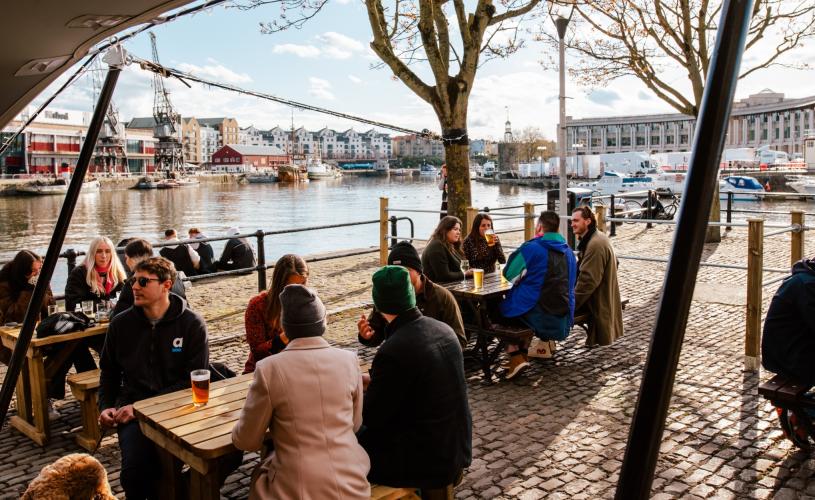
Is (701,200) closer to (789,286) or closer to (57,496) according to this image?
(57,496)

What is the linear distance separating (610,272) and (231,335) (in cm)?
402

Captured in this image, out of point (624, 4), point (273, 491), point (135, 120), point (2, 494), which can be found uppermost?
point (135, 120)

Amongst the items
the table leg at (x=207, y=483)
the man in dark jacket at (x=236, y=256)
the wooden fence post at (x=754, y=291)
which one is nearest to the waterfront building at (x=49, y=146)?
the man in dark jacket at (x=236, y=256)

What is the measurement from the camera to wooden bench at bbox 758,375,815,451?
13.7ft

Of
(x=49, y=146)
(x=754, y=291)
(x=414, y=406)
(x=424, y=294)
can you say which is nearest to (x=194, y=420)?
(x=414, y=406)

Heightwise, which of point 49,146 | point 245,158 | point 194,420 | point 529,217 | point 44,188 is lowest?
point 194,420

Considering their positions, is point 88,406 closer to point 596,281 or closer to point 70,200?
point 70,200

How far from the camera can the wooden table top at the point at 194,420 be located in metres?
3.15

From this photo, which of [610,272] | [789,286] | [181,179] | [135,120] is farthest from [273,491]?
[135,120]

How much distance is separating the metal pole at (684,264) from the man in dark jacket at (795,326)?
3676 mm

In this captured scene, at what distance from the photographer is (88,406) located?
480 cm

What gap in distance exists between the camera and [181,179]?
96.6m

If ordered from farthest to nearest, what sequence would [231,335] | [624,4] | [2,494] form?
1. [624,4]
2. [231,335]
3. [2,494]

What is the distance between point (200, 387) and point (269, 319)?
3.62 feet
